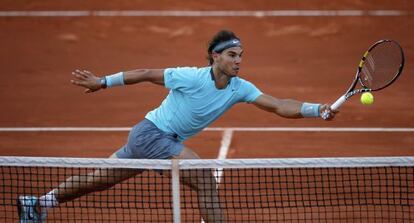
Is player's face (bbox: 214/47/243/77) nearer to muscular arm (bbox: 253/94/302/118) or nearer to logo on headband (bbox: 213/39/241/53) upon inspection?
logo on headband (bbox: 213/39/241/53)

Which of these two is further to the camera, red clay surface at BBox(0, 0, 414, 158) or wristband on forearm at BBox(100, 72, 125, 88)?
red clay surface at BBox(0, 0, 414, 158)

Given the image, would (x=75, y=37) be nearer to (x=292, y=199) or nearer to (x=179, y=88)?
(x=292, y=199)

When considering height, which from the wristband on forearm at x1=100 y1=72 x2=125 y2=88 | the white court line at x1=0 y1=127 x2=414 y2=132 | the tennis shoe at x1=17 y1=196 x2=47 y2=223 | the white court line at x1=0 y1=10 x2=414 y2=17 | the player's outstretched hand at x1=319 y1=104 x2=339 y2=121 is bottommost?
the tennis shoe at x1=17 y1=196 x2=47 y2=223

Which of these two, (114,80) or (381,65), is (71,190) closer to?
(114,80)

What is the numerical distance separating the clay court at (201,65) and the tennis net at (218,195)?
3.98 feet

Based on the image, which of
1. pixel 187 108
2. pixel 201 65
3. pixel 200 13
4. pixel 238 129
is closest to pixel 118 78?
pixel 187 108

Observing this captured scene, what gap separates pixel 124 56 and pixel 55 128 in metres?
3.23

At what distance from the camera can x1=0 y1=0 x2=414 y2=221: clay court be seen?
11.4m

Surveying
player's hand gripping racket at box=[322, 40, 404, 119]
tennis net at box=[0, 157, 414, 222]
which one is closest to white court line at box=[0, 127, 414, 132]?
tennis net at box=[0, 157, 414, 222]

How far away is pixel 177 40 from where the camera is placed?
51.1ft

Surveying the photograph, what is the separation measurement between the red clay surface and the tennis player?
3.28m

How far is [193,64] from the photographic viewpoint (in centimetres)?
1445

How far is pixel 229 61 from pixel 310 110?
2.51 feet

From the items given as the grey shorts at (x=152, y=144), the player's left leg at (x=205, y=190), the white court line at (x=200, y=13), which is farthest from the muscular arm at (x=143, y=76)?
the white court line at (x=200, y=13)
